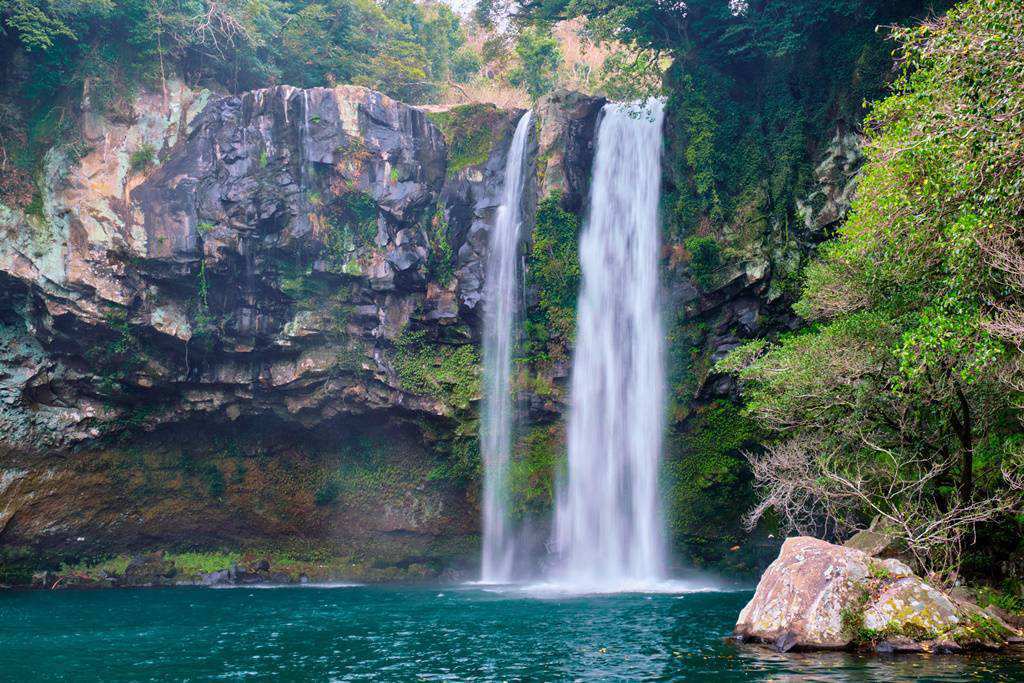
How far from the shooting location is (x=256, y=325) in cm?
2361

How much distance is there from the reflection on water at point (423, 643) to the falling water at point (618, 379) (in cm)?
358

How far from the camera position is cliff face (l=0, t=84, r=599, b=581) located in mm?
22312

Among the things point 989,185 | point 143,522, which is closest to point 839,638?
point 989,185

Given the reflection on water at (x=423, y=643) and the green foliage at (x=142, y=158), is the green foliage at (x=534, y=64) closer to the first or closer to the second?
the green foliage at (x=142, y=158)

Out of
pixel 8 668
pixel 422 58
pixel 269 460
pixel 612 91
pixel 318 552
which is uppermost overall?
pixel 422 58

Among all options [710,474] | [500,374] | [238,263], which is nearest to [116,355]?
[238,263]

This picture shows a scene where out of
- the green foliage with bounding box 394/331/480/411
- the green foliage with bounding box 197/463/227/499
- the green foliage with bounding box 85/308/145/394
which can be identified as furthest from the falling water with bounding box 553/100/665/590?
the green foliage with bounding box 85/308/145/394

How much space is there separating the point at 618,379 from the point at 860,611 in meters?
12.3

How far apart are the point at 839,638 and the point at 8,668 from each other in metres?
11.9

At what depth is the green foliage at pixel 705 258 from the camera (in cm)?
2144

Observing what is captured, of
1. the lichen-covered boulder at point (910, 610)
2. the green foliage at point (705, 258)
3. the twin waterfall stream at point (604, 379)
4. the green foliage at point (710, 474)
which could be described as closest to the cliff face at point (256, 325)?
the twin waterfall stream at point (604, 379)

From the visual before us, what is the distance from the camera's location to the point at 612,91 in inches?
962

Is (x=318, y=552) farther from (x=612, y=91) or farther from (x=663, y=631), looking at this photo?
(x=612, y=91)

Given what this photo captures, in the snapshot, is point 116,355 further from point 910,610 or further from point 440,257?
point 910,610
